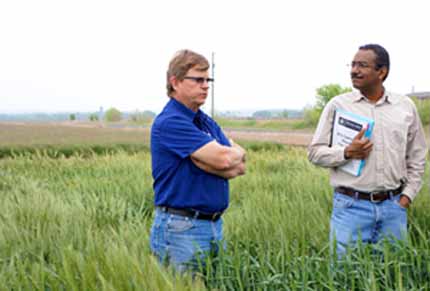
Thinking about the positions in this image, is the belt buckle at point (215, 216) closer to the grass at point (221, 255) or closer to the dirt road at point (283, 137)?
the grass at point (221, 255)

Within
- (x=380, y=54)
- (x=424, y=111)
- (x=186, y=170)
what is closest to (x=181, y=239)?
(x=186, y=170)

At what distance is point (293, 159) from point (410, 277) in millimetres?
5941

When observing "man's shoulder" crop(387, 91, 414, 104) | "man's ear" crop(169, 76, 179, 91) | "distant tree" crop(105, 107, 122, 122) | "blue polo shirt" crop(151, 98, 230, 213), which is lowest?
"distant tree" crop(105, 107, 122, 122)

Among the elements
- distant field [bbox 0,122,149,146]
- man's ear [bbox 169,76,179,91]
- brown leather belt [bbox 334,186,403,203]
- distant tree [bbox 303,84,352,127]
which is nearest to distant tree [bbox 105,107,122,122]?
distant tree [bbox 303,84,352,127]

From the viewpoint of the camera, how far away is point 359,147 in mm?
2578

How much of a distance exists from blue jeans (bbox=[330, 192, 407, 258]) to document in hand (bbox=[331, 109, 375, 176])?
168 mm

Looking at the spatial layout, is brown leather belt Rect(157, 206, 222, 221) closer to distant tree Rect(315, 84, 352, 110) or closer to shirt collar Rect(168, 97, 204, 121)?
shirt collar Rect(168, 97, 204, 121)

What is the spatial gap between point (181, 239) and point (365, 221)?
1057mm

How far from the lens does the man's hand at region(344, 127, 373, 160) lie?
2.58 metres

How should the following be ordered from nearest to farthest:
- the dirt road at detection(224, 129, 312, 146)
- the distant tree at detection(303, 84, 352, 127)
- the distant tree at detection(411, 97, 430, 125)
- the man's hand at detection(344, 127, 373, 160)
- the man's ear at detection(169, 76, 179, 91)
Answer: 1. the man's ear at detection(169, 76, 179, 91)
2. the man's hand at detection(344, 127, 373, 160)
3. the dirt road at detection(224, 129, 312, 146)
4. the distant tree at detection(411, 97, 430, 125)
5. the distant tree at detection(303, 84, 352, 127)

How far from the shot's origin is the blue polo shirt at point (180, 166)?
7.05ft

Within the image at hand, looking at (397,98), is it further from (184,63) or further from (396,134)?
(184,63)

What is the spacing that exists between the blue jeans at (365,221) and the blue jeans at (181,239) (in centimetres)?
76

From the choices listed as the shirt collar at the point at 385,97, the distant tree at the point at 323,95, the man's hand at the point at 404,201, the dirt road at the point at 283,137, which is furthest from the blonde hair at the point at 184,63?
the distant tree at the point at 323,95
